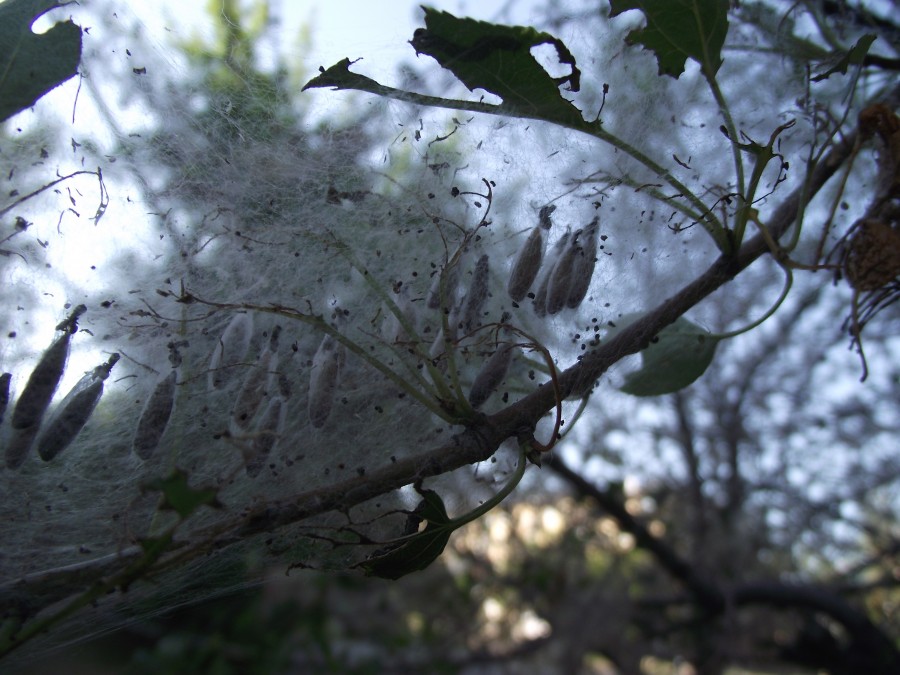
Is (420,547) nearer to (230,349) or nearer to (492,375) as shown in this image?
(492,375)

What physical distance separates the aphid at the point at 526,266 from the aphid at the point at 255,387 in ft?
2.24

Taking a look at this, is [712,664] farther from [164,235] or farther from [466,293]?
[164,235]

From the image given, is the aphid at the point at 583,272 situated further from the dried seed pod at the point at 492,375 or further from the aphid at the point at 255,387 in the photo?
the aphid at the point at 255,387

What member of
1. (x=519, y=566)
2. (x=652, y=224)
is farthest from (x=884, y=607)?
(x=652, y=224)

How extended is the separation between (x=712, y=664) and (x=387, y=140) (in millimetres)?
5002

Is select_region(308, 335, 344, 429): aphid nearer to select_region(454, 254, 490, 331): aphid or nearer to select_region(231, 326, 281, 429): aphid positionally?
select_region(231, 326, 281, 429): aphid

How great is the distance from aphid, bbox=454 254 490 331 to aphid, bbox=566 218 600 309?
0.82 ft

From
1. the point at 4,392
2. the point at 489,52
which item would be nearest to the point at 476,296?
the point at 489,52

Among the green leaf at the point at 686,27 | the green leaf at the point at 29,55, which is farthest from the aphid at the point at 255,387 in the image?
the green leaf at the point at 686,27

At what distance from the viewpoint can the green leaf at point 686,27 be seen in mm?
1847

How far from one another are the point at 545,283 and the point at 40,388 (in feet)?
4.26

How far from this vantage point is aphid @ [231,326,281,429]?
1822mm

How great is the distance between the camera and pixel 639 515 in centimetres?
704

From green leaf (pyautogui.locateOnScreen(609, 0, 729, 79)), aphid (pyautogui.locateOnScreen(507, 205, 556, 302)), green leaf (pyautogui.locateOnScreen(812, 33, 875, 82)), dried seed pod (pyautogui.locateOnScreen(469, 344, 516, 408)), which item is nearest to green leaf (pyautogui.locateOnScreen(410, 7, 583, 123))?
green leaf (pyautogui.locateOnScreen(609, 0, 729, 79))
